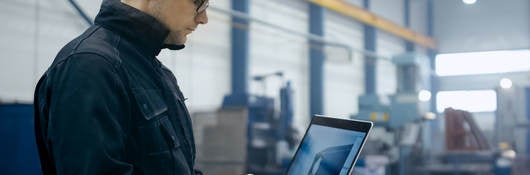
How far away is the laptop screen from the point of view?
57.0 inches

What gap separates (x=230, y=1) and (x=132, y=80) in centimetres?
768

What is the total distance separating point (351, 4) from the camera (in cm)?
1218

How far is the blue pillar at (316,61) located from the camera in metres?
11.1

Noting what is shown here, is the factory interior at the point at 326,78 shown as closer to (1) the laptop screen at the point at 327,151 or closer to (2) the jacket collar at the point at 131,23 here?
(1) the laptop screen at the point at 327,151

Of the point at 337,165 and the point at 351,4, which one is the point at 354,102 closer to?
the point at 351,4

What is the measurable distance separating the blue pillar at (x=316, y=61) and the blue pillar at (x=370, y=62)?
2604 mm

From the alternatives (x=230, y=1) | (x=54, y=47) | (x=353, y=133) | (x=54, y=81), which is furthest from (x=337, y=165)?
(x=230, y=1)

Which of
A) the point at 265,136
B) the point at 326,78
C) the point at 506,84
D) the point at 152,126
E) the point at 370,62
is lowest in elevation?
the point at 265,136

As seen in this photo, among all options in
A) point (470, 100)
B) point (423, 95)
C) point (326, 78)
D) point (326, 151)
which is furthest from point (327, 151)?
point (470, 100)

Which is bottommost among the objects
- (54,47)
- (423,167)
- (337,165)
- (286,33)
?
(423,167)

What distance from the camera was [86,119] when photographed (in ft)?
3.53

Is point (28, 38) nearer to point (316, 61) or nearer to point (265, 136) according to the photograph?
point (265, 136)

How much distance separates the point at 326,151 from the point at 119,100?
60 cm

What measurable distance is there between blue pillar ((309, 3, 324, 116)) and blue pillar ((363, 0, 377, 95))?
8.54 ft
